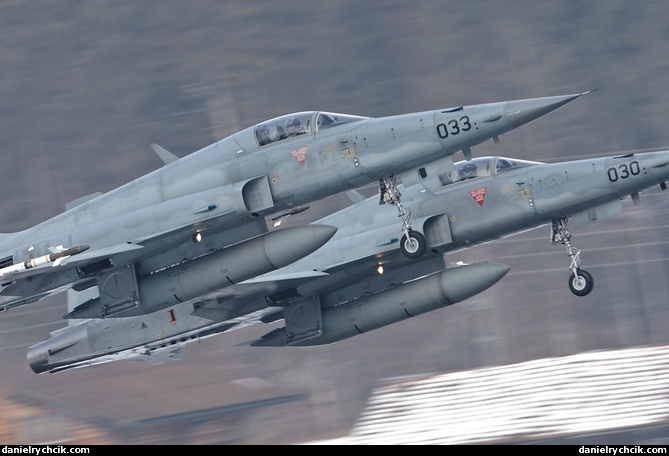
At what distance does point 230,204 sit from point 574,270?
308 inches

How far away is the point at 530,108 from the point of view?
21500 mm

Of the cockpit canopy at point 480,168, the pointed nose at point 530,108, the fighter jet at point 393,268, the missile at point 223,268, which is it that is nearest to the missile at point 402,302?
the fighter jet at point 393,268

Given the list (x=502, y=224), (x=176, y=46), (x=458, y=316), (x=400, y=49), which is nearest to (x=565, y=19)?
(x=400, y=49)

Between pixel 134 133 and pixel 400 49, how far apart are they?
18.7m

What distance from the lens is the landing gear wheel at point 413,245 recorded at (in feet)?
75.0

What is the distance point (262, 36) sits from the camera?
254 feet

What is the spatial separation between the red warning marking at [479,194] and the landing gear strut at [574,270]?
1.74 m

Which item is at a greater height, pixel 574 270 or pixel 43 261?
pixel 43 261

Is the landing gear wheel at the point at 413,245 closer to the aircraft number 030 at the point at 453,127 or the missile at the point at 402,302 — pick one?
the missile at the point at 402,302

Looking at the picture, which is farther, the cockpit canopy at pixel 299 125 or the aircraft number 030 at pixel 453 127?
the cockpit canopy at pixel 299 125

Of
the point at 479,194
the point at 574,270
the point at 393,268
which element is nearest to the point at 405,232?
the point at 479,194

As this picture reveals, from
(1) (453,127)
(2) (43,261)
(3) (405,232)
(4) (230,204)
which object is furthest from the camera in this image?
(2) (43,261)

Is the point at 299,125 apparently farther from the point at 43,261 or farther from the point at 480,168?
the point at 43,261

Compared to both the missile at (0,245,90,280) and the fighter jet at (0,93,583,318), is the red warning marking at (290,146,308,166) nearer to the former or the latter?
the fighter jet at (0,93,583,318)
